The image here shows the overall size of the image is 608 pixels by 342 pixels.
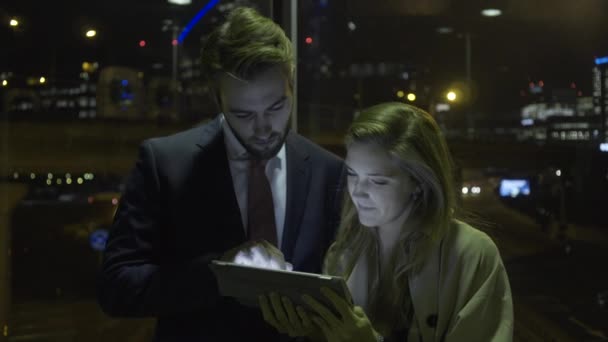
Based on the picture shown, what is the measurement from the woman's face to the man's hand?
0.21 meters

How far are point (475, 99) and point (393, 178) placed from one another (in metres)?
1.08

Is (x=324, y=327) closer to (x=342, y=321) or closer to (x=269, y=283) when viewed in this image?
(x=342, y=321)

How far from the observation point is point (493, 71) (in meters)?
2.74

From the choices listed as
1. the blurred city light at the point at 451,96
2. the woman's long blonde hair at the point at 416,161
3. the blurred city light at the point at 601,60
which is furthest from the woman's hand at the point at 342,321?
the blurred city light at the point at 601,60

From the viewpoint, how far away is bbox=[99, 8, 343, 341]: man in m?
1.49

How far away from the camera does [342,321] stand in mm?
1418

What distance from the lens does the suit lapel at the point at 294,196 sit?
1.60 meters

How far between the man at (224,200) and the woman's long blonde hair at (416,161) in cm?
16

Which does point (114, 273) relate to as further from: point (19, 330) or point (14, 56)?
point (19, 330)

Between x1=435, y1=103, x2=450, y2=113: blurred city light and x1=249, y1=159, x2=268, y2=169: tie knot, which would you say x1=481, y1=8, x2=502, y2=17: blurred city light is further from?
x1=249, y1=159, x2=268, y2=169: tie knot

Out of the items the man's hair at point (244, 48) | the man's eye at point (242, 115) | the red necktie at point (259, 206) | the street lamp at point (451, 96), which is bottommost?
the red necktie at point (259, 206)

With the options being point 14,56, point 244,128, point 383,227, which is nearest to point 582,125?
point 383,227

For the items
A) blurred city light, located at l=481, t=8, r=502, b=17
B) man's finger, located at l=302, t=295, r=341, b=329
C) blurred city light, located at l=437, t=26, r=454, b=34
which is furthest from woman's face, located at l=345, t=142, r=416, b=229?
blurred city light, located at l=481, t=8, r=502, b=17

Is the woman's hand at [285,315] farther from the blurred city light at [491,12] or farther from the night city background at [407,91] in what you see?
the blurred city light at [491,12]
